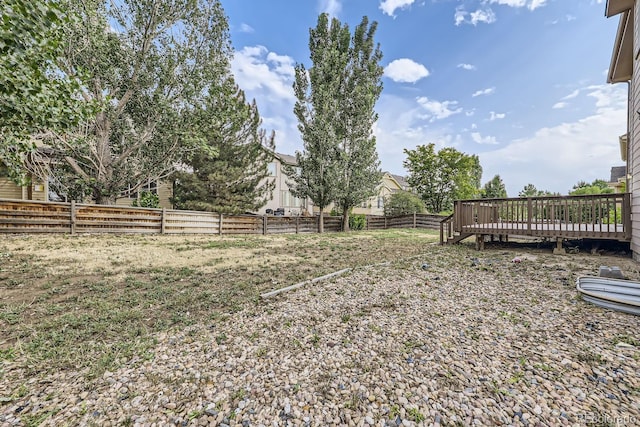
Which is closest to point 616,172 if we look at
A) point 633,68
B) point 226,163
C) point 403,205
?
point 403,205

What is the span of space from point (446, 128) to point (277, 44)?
1260 cm

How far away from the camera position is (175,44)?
1102 centimetres

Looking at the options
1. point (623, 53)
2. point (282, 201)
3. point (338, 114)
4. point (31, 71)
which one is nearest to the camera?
point (31, 71)

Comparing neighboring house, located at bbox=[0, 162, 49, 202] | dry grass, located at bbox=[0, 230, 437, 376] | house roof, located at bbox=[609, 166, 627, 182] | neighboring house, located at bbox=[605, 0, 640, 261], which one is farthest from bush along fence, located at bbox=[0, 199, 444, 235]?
house roof, located at bbox=[609, 166, 627, 182]

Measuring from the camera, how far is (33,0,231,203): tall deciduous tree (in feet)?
32.3

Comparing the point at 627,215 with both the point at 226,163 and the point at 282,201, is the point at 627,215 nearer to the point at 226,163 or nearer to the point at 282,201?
the point at 226,163

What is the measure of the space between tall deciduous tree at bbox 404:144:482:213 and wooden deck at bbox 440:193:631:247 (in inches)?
591

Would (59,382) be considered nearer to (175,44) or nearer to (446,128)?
(175,44)

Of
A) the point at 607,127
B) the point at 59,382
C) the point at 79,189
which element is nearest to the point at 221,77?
the point at 79,189

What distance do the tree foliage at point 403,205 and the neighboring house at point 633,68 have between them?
12.5 meters

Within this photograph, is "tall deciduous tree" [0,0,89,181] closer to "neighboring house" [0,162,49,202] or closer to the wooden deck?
the wooden deck

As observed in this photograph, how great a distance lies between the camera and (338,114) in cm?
1542

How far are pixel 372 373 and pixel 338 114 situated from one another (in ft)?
49.3

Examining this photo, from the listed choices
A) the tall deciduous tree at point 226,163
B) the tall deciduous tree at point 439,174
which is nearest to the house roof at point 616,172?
the tall deciduous tree at point 439,174
